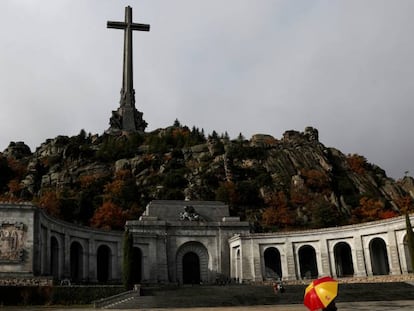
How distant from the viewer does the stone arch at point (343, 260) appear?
47.2 meters

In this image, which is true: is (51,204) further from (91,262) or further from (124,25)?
(124,25)

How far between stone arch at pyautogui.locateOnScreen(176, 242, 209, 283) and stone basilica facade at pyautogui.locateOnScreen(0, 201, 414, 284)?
98 mm

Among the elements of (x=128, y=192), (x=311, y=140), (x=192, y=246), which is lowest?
(x=192, y=246)

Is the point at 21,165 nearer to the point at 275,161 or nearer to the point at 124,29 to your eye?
the point at 124,29

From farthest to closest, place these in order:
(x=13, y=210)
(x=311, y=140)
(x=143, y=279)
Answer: (x=311, y=140), (x=143, y=279), (x=13, y=210)

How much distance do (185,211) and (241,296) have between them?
21.5 meters

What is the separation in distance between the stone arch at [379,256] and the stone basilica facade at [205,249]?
0.09 meters

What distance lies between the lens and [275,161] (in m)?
91.8

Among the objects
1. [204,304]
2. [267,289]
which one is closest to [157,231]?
[267,289]

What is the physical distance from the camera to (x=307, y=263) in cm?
5200

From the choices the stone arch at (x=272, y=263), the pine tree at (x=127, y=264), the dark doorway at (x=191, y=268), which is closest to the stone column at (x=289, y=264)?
the stone arch at (x=272, y=263)

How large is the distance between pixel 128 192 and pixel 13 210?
43.6 meters

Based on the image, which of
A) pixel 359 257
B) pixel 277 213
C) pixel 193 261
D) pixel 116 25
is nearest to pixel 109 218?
pixel 193 261

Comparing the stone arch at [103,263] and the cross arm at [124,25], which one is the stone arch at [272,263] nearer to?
the stone arch at [103,263]
